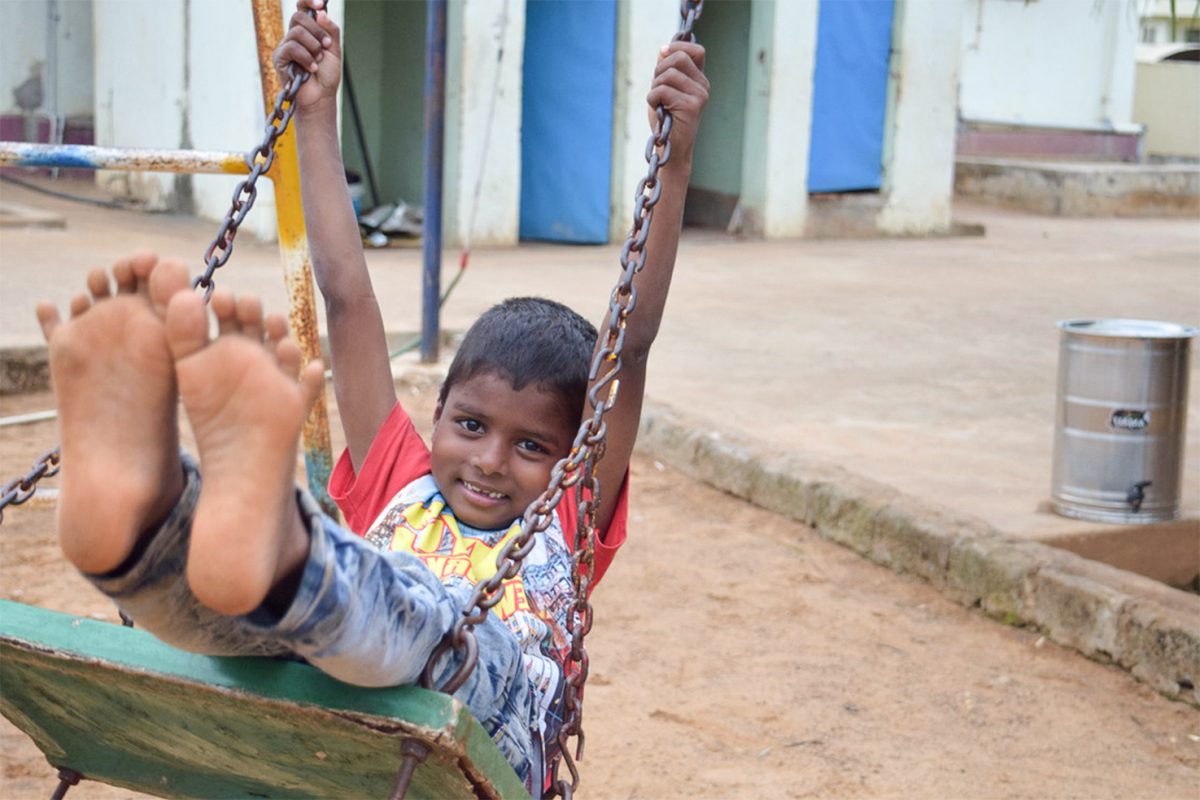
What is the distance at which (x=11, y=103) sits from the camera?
13617 mm

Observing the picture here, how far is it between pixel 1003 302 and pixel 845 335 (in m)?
1.82

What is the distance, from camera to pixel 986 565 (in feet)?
13.4

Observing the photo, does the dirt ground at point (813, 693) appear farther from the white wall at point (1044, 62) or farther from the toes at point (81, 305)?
the white wall at point (1044, 62)

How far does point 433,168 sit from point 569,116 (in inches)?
214

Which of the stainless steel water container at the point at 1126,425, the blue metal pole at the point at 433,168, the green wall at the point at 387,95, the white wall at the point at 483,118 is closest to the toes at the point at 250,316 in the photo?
the stainless steel water container at the point at 1126,425

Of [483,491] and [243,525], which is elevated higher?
[243,525]

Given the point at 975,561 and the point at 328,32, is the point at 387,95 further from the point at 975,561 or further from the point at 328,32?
the point at 328,32

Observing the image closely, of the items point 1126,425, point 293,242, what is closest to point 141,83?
point 293,242

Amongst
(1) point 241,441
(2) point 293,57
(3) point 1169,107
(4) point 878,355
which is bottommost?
(4) point 878,355

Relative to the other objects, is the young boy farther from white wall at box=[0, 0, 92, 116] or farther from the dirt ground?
white wall at box=[0, 0, 92, 116]

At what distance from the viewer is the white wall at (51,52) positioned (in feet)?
44.5

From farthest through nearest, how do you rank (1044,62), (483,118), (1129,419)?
(1044,62)
(483,118)
(1129,419)

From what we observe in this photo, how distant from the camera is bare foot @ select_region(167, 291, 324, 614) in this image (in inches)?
56.3

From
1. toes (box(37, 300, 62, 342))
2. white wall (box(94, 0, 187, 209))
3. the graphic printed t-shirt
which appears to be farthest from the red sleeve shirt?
white wall (box(94, 0, 187, 209))
